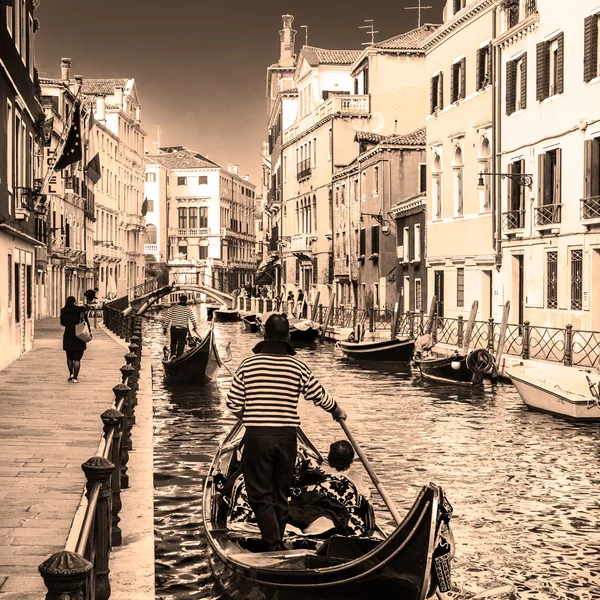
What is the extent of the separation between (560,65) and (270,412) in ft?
66.0

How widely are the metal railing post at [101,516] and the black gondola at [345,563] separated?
0.89 metres

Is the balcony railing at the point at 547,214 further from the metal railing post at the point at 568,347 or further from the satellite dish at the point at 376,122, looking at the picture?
the satellite dish at the point at 376,122

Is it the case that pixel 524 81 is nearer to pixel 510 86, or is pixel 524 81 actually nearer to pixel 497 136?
pixel 510 86

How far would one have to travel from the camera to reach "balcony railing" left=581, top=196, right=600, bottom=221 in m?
22.8

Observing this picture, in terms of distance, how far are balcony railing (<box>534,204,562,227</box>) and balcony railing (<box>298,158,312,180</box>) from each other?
105 ft

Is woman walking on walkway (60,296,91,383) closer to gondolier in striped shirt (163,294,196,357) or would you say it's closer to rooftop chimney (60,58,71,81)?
gondolier in striped shirt (163,294,196,357)

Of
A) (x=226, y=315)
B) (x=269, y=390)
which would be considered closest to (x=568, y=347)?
Answer: (x=269, y=390)

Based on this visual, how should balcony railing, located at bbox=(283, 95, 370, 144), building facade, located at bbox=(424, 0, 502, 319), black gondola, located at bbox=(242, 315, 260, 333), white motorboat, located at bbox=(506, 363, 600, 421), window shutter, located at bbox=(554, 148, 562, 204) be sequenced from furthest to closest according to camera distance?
balcony railing, located at bbox=(283, 95, 370, 144) → black gondola, located at bbox=(242, 315, 260, 333) → building facade, located at bbox=(424, 0, 502, 319) → window shutter, located at bbox=(554, 148, 562, 204) → white motorboat, located at bbox=(506, 363, 600, 421)

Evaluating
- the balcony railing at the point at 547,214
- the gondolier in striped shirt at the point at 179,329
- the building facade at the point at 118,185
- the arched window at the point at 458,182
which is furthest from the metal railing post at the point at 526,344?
the building facade at the point at 118,185

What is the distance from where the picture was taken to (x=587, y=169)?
2348 cm

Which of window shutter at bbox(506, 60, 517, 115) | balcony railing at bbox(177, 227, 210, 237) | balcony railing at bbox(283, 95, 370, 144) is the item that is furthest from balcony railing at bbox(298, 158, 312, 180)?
balcony railing at bbox(177, 227, 210, 237)

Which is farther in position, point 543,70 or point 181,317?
point 543,70

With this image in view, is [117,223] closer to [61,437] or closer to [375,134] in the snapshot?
[375,134]

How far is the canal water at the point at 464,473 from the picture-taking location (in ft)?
27.4
